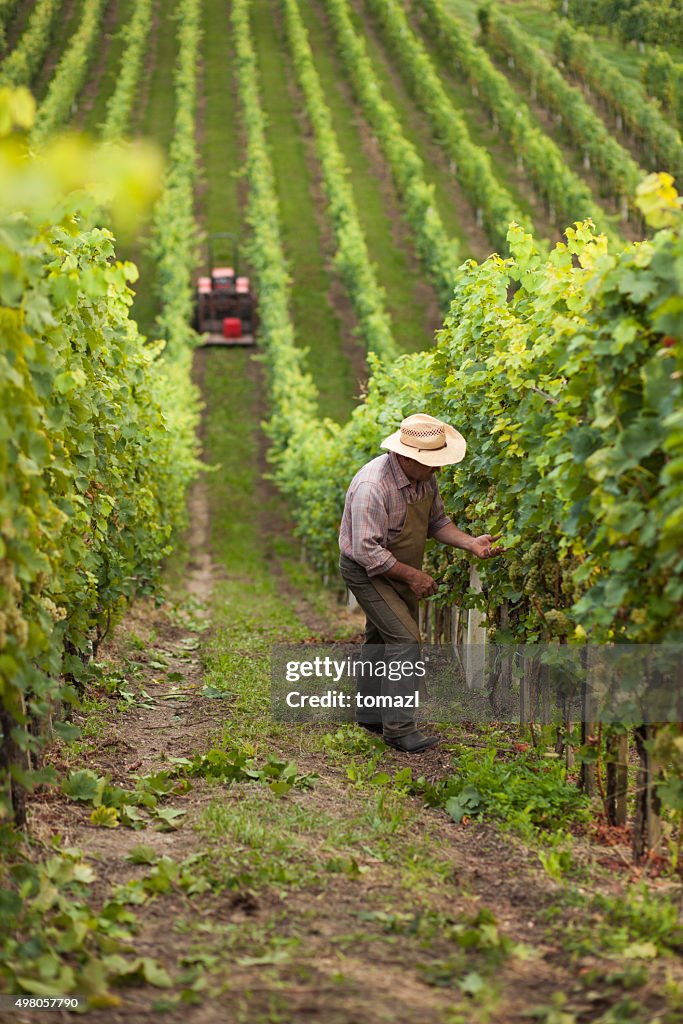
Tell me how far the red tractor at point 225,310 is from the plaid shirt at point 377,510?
93.9 feet

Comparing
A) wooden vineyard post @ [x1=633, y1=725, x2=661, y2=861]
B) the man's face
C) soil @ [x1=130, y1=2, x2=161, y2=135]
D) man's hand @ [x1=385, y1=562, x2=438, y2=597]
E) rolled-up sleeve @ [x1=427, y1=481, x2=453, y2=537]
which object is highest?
soil @ [x1=130, y1=2, x2=161, y2=135]

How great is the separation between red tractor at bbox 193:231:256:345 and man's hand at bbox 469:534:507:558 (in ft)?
94.3

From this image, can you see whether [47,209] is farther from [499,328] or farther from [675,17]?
[675,17]

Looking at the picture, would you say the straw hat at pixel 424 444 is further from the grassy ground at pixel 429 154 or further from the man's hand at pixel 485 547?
the grassy ground at pixel 429 154

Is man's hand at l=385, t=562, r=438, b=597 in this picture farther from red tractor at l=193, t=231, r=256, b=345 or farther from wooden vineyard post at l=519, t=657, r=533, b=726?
red tractor at l=193, t=231, r=256, b=345

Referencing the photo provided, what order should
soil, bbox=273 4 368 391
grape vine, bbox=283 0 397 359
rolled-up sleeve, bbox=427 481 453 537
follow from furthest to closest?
1. soil, bbox=273 4 368 391
2. grape vine, bbox=283 0 397 359
3. rolled-up sleeve, bbox=427 481 453 537

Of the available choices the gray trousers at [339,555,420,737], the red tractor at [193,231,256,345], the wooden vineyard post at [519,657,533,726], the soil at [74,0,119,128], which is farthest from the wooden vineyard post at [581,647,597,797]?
the soil at [74,0,119,128]

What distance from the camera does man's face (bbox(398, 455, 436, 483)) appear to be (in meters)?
6.44

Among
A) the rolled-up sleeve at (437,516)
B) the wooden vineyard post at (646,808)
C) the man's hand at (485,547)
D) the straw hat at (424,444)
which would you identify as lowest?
the wooden vineyard post at (646,808)

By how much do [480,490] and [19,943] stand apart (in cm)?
440

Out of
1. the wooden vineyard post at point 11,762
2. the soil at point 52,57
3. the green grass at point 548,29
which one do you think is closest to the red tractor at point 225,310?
the soil at point 52,57

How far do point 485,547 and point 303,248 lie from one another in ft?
120

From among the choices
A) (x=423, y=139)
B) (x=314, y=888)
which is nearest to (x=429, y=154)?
(x=423, y=139)

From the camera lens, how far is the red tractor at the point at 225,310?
34.9m
